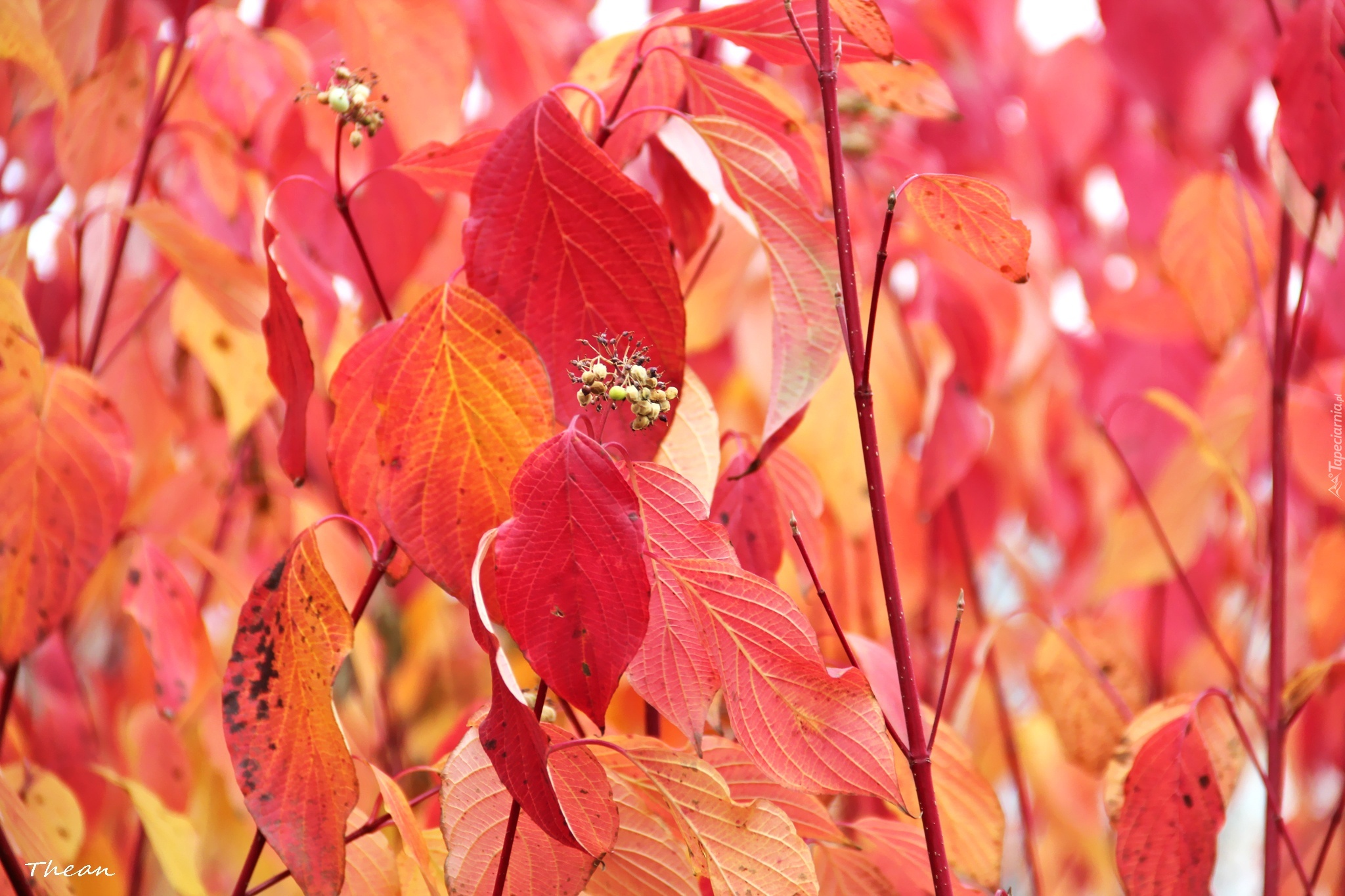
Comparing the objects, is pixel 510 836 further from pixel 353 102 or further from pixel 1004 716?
pixel 1004 716

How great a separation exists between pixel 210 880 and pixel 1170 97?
1084 millimetres

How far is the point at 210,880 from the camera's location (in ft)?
3.04

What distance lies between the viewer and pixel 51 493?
51cm

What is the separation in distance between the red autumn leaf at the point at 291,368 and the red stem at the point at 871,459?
0.21 meters

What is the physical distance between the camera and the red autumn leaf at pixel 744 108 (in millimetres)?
460

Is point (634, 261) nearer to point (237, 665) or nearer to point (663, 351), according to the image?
point (663, 351)

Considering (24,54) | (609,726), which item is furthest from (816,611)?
(24,54)

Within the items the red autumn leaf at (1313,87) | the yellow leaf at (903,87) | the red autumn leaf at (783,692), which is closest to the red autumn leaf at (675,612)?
the red autumn leaf at (783,692)

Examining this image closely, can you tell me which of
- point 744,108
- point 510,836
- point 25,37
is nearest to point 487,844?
point 510,836

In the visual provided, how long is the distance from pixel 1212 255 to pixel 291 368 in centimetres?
57

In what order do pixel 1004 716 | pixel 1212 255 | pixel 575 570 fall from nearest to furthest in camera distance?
pixel 575 570, pixel 1212 255, pixel 1004 716

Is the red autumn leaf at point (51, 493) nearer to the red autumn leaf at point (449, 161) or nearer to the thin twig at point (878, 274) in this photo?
the red autumn leaf at point (449, 161)

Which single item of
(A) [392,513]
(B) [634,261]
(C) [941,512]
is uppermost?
(C) [941,512]

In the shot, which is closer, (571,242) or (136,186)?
(571,242)
